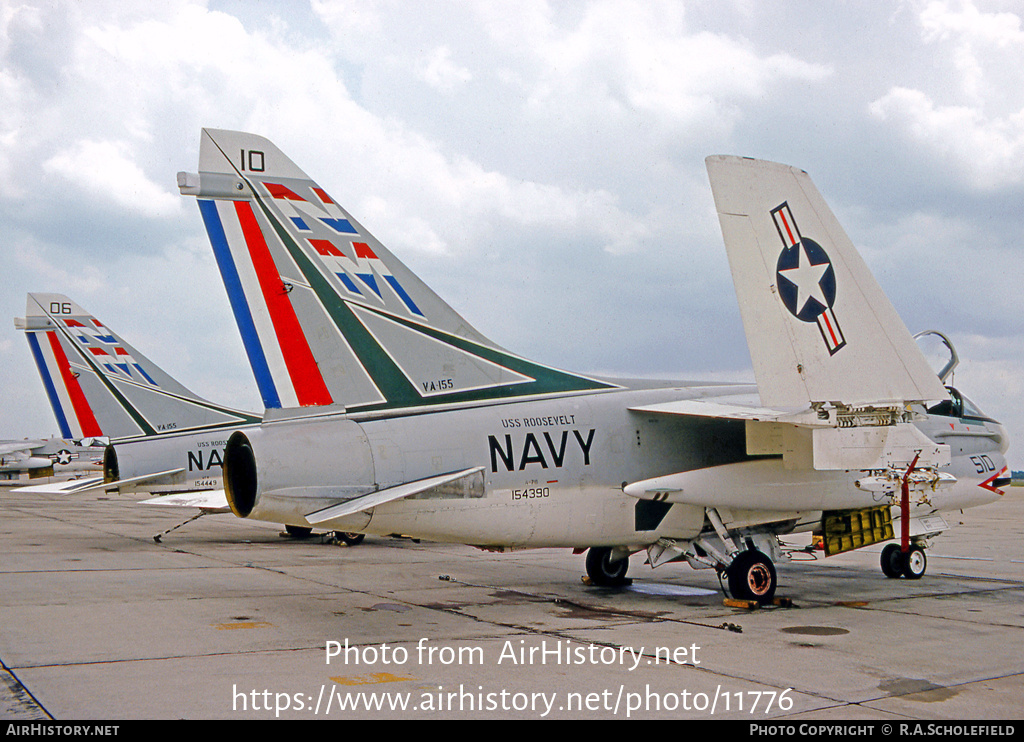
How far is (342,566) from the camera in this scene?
45.9ft

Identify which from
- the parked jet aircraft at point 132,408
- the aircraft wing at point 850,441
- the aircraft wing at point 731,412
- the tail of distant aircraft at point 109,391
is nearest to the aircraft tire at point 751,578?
the aircraft wing at point 850,441

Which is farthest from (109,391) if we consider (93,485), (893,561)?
(893,561)

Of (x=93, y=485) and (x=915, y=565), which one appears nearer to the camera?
(x=915, y=565)

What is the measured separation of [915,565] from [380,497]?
29.3ft

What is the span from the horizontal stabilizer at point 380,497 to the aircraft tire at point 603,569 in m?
3.80

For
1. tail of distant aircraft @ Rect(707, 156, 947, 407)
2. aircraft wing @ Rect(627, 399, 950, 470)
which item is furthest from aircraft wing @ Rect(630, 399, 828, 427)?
tail of distant aircraft @ Rect(707, 156, 947, 407)

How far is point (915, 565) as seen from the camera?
41.2ft

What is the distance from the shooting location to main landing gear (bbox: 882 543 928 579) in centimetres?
1249

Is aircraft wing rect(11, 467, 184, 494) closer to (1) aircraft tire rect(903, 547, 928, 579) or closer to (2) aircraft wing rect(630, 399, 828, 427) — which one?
(2) aircraft wing rect(630, 399, 828, 427)

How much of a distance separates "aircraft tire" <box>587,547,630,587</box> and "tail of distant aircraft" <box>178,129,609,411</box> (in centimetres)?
384

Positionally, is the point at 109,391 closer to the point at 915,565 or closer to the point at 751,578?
the point at 751,578

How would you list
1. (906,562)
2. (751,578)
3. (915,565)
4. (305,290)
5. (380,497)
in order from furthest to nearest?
(915,565)
(906,562)
(751,578)
(305,290)
(380,497)

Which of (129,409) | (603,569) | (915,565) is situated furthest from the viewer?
(129,409)
